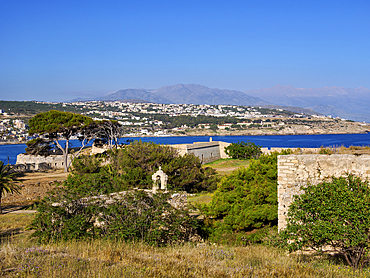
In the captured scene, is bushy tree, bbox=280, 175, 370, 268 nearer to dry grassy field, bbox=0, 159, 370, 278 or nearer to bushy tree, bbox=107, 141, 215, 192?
dry grassy field, bbox=0, 159, 370, 278

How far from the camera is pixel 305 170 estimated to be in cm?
793

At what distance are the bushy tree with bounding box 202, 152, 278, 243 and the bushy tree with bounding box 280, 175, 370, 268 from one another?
12.7 ft

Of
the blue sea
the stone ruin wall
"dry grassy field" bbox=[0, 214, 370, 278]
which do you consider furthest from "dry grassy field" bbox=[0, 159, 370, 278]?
the blue sea

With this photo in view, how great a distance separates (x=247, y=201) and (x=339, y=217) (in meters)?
5.22

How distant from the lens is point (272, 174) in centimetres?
1165

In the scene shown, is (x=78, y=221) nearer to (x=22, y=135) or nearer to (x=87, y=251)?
(x=87, y=251)

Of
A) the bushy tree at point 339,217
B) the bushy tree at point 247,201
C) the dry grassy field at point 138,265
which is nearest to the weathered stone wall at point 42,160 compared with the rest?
the bushy tree at point 247,201

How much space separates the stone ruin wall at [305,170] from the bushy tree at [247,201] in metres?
2.77

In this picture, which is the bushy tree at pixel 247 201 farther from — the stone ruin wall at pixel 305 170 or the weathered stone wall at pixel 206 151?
the weathered stone wall at pixel 206 151

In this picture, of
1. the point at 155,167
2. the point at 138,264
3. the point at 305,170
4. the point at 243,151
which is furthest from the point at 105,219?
the point at 243,151

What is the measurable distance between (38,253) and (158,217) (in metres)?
3.42

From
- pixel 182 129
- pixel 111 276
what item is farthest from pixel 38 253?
pixel 182 129

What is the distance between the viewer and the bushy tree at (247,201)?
35.7 feet

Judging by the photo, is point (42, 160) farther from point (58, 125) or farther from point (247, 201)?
point (247, 201)
